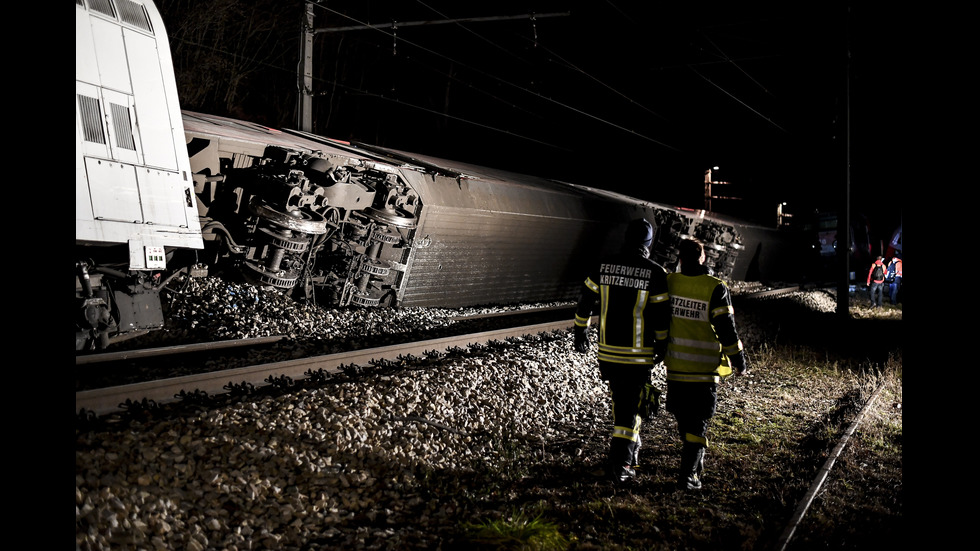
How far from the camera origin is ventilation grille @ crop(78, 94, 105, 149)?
236 inches

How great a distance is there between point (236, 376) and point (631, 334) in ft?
11.7

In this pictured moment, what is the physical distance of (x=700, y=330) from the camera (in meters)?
4.63

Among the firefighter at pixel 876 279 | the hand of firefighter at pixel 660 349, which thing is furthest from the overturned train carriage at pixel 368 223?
the firefighter at pixel 876 279

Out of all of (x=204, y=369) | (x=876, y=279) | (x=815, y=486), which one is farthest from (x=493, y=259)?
(x=876, y=279)

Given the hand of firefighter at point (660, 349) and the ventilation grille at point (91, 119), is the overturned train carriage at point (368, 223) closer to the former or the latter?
the ventilation grille at point (91, 119)

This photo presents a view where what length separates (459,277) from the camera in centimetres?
1305

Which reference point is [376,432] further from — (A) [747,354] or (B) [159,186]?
(A) [747,354]

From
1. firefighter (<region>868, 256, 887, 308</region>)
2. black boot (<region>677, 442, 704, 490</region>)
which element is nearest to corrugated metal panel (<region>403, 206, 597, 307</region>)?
black boot (<region>677, 442, 704, 490</region>)

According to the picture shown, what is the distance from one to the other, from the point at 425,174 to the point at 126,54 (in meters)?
5.80

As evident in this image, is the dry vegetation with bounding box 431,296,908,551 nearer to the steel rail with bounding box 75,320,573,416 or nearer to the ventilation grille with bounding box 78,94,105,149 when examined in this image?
the steel rail with bounding box 75,320,573,416

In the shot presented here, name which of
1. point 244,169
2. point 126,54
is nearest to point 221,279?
point 244,169

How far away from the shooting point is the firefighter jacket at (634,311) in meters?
A: 4.62

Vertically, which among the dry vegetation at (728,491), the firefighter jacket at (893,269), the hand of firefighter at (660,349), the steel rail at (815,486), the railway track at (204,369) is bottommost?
the dry vegetation at (728,491)

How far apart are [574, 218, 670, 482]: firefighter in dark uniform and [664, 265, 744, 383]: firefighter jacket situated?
0.36ft
